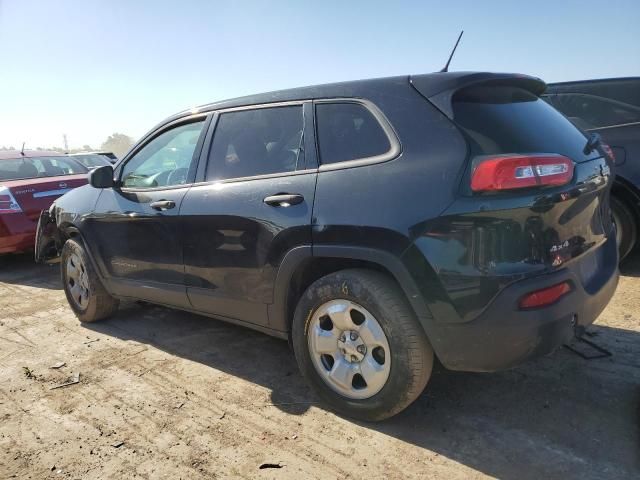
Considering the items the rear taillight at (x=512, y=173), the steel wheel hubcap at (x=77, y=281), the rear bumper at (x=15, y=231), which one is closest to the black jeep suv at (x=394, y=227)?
the rear taillight at (x=512, y=173)

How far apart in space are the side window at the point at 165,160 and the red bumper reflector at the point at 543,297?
92.8 inches

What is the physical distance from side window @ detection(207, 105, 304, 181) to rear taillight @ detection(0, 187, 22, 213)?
13.9 feet

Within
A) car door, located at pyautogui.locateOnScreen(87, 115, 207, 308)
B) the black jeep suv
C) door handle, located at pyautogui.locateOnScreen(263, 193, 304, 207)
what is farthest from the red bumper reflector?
car door, located at pyautogui.locateOnScreen(87, 115, 207, 308)

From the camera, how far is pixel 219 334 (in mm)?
4023

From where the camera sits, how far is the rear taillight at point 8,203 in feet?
20.2

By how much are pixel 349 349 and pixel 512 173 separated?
1.20m

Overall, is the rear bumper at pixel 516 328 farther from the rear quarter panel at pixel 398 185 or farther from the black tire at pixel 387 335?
the rear quarter panel at pixel 398 185

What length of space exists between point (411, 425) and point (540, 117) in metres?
1.76

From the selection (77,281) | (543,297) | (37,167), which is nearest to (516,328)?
(543,297)

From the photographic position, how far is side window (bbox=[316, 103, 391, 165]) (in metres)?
2.52

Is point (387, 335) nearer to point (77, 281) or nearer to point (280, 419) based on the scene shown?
point (280, 419)

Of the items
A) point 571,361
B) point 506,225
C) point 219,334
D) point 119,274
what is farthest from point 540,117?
point 119,274

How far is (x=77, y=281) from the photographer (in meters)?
4.50

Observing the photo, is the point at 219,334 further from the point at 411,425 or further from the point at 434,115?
the point at 434,115
